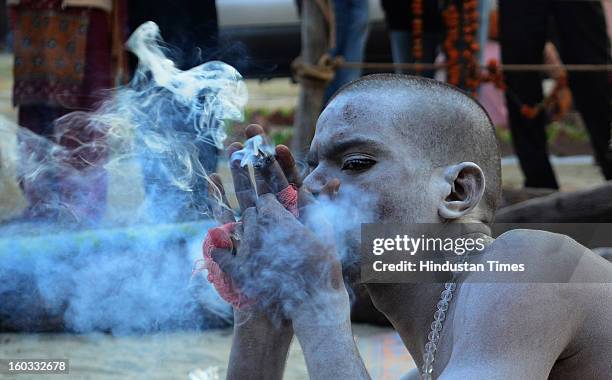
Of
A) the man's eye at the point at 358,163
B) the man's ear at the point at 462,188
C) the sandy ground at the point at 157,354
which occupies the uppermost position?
the man's eye at the point at 358,163

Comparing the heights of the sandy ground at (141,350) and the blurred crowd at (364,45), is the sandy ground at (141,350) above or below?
below

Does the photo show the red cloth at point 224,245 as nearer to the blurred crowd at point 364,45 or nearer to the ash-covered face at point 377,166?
the ash-covered face at point 377,166

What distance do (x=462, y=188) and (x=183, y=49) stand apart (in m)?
2.32

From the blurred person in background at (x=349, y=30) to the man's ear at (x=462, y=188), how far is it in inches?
142

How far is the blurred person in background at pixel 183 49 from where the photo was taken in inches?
98.6

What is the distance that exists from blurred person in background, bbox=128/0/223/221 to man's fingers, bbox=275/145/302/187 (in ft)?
1.94

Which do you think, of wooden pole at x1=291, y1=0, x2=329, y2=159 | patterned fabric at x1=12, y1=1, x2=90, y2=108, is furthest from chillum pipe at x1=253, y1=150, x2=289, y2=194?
wooden pole at x1=291, y1=0, x2=329, y2=159

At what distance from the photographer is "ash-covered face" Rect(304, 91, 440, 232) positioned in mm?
1884

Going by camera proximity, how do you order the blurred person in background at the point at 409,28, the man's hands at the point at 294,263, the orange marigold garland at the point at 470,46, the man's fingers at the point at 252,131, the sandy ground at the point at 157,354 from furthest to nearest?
the blurred person in background at the point at 409,28
the orange marigold garland at the point at 470,46
the sandy ground at the point at 157,354
the man's fingers at the point at 252,131
the man's hands at the point at 294,263

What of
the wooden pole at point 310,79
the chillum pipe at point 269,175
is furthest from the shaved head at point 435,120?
the wooden pole at point 310,79

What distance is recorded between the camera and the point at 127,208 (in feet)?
11.7

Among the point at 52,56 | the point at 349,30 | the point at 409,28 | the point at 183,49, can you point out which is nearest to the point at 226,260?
the point at 183,49

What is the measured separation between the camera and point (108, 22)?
15.8 ft

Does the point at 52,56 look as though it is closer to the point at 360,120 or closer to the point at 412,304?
the point at 360,120
